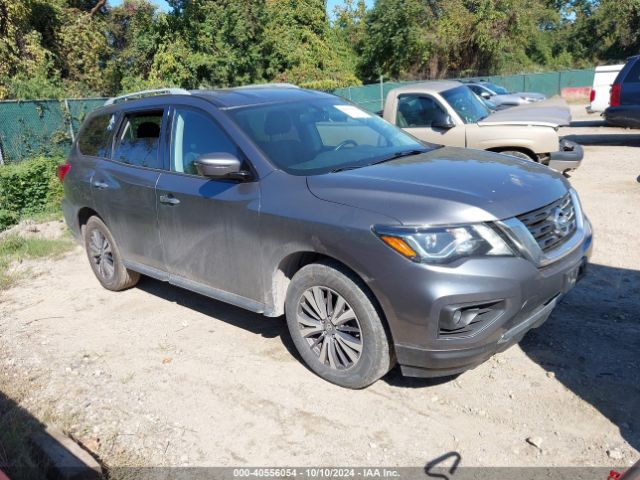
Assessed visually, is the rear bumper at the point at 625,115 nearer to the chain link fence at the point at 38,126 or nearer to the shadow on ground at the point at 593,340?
the shadow on ground at the point at 593,340

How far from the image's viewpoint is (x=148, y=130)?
200 inches

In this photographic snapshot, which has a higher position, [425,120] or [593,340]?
[425,120]

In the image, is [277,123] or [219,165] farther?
[277,123]

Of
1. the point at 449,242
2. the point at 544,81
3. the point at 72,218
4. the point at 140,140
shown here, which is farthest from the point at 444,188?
the point at 544,81

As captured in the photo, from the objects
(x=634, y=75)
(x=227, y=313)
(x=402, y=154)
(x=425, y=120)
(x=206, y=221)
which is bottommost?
(x=227, y=313)

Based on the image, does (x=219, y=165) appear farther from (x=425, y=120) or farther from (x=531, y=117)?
(x=531, y=117)

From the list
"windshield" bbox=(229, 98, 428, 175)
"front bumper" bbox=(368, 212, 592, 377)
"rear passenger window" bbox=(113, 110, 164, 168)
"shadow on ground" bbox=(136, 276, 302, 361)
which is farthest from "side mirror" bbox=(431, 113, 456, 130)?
"front bumper" bbox=(368, 212, 592, 377)

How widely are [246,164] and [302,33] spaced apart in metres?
25.7

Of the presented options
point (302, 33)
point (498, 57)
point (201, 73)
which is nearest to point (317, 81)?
point (302, 33)

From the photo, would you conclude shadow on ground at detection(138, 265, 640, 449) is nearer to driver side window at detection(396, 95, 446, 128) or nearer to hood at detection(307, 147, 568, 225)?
hood at detection(307, 147, 568, 225)

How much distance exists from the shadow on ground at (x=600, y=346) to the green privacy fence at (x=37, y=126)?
10203mm

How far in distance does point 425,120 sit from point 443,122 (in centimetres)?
35

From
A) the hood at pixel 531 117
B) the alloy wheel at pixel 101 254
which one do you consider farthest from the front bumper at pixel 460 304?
the hood at pixel 531 117

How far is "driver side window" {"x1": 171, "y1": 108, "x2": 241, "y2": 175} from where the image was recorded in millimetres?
4336
